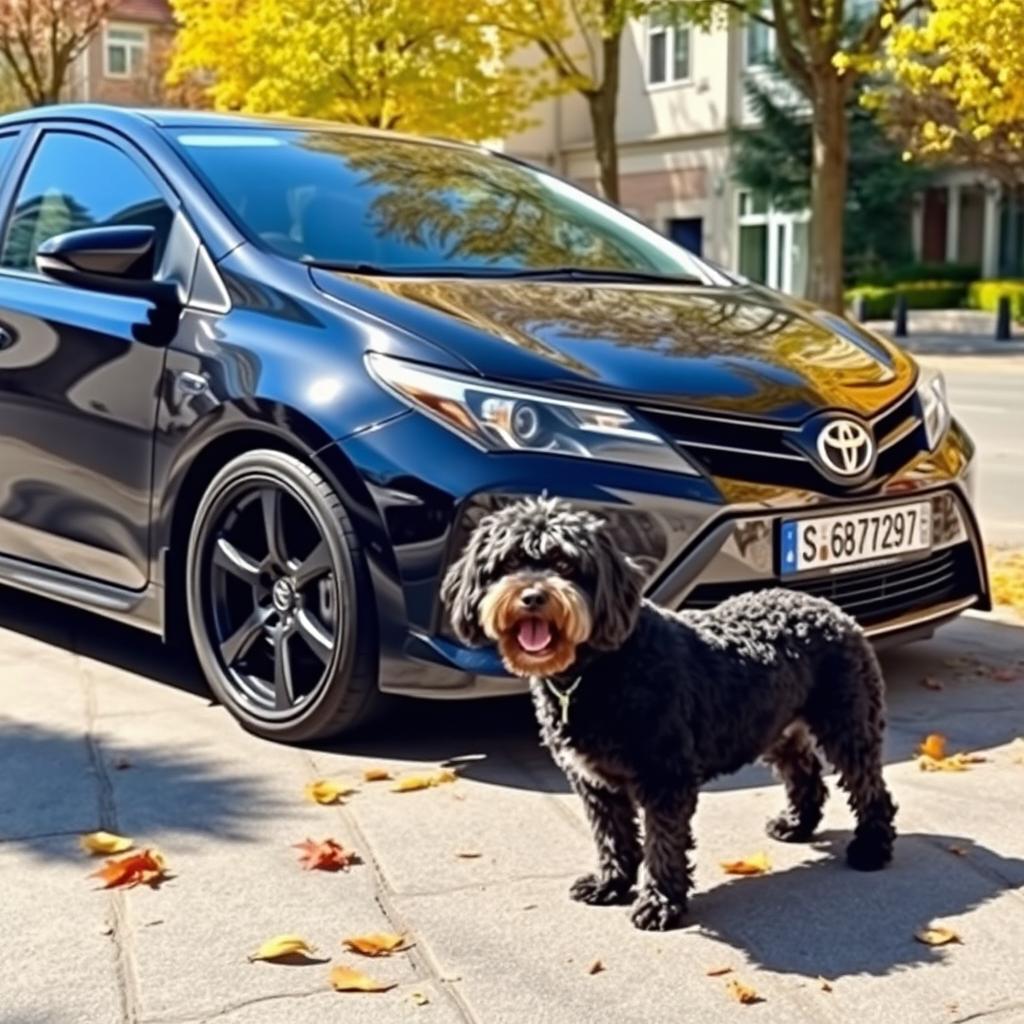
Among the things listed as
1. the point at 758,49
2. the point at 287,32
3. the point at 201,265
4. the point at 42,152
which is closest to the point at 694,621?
the point at 201,265

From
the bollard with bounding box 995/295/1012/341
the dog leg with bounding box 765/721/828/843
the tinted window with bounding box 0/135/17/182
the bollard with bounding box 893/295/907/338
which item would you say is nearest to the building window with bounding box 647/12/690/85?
the bollard with bounding box 893/295/907/338

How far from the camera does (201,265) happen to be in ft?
15.8

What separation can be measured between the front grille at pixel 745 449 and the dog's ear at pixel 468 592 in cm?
122

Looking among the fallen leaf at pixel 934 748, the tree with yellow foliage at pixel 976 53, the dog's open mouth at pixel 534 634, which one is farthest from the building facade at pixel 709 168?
the dog's open mouth at pixel 534 634

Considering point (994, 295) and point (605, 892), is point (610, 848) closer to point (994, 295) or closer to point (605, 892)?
point (605, 892)

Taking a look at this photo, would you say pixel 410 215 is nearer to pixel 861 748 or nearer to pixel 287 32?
pixel 861 748

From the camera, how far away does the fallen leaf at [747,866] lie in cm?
363

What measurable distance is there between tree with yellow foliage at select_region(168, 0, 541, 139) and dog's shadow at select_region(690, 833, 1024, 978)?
23.9 metres

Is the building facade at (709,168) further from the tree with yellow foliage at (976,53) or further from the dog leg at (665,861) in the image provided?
the dog leg at (665,861)

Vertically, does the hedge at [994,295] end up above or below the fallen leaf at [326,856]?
above

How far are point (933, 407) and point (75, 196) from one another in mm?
2888

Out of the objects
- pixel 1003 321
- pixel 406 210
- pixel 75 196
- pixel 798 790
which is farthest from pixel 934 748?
pixel 1003 321

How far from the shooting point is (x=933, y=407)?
503 centimetres

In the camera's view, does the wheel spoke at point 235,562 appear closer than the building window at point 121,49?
Yes
